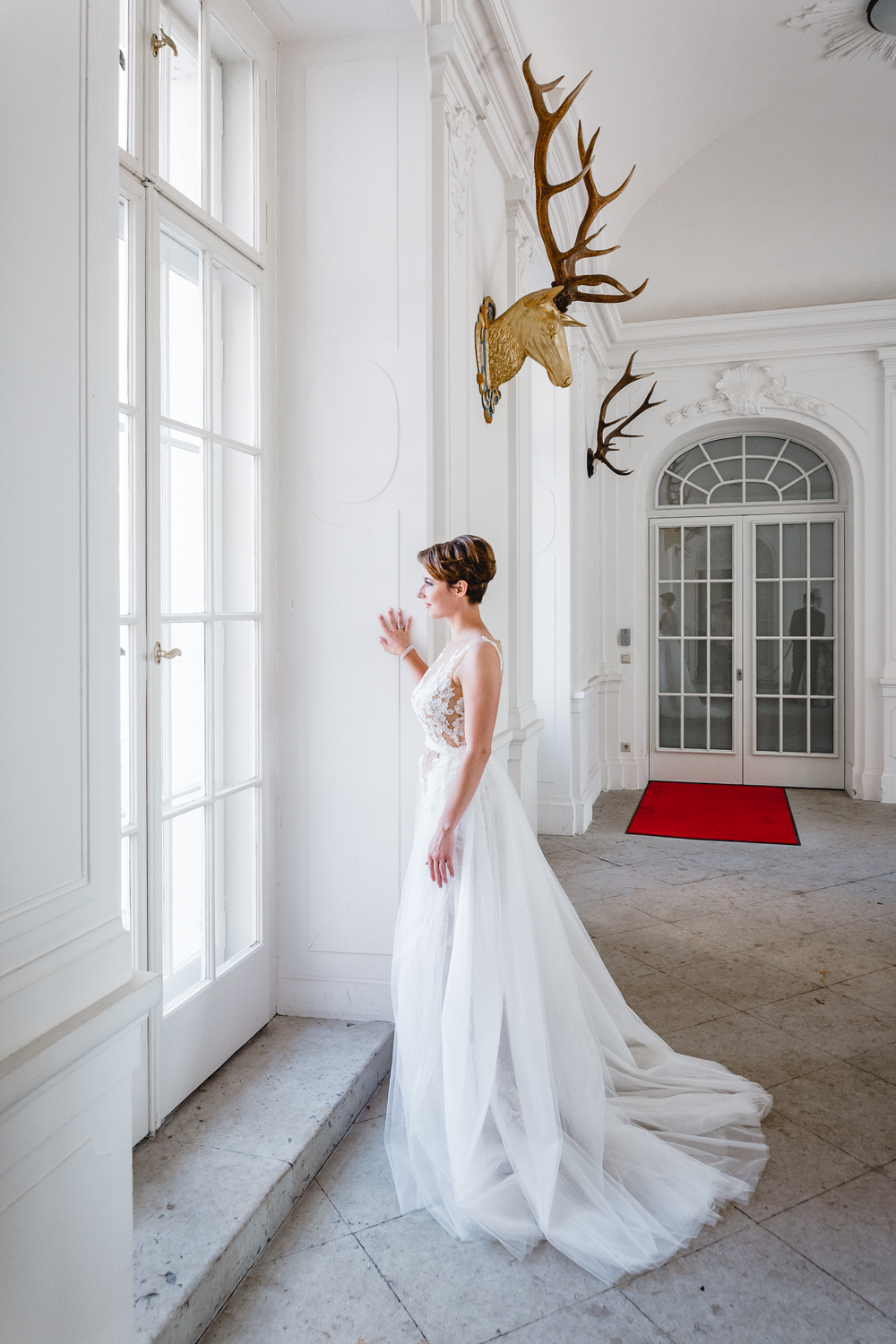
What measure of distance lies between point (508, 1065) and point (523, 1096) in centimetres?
12

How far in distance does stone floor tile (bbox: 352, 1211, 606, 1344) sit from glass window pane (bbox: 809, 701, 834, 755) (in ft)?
20.8

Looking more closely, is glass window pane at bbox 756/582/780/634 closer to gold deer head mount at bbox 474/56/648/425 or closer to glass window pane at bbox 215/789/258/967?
gold deer head mount at bbox 474/56/648/425

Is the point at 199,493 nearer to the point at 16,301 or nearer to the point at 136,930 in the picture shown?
the point at 136,930

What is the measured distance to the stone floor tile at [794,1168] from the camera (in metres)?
2.15

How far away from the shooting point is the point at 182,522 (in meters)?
2.35

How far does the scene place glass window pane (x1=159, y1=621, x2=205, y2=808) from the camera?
2.28m

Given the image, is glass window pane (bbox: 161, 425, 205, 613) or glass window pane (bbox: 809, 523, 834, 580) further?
glass window pane (bbox: 809, 523, 834, 580)

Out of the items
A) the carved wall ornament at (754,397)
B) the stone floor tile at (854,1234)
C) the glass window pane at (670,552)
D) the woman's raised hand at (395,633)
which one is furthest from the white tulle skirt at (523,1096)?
the carved wall ornament at (754,397)

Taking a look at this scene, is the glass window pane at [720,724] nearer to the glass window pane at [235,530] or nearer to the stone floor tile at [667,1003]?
the stone floor tile at [667,1003]

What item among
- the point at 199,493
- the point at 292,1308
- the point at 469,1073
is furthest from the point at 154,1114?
the point at 199,493

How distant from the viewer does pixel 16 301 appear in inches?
41.2

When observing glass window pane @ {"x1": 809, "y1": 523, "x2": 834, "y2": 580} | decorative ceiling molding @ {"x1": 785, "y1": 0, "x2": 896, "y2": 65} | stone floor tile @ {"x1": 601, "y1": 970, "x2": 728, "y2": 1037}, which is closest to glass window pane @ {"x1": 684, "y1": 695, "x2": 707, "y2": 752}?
glass window pane @ {"x1": 809, "y1": 523, "x2": 834, "y2": 580}

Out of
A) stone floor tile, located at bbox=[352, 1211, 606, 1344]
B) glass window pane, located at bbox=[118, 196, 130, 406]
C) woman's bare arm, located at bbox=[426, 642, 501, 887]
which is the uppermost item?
glass window pane, located at bbox=[118, 196, 130, 406]

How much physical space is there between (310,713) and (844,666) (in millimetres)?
5948
